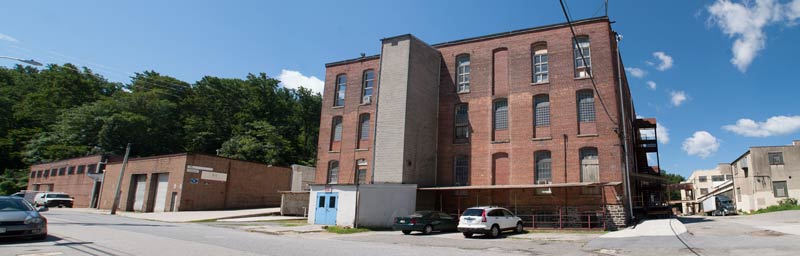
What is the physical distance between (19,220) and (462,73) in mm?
25075

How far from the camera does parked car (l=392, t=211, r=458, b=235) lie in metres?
20.3

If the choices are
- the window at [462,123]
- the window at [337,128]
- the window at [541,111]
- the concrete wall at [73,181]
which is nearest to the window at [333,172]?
the window at [337,128]

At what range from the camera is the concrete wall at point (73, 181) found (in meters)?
45.7

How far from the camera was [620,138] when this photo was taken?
2428 centimetres

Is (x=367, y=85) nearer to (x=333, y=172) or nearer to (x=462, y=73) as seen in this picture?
(x=333, y=172)

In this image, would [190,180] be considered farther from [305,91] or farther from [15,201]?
[305,91]

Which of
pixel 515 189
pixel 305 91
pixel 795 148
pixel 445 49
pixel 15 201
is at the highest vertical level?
pixel 305 91

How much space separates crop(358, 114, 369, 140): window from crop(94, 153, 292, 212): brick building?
14314 mm

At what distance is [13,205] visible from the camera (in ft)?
38.3

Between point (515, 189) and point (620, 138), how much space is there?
257 inches

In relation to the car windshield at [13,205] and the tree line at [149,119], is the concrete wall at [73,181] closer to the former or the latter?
the tree line at [149,119]

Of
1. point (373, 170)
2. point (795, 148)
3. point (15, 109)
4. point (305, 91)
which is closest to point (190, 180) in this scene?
point (373, 170)

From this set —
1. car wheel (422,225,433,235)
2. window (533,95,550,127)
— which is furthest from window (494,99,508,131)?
car wheel (422,225,433,235)

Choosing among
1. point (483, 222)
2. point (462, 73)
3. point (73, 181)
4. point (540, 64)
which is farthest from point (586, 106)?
point (73, 181)
